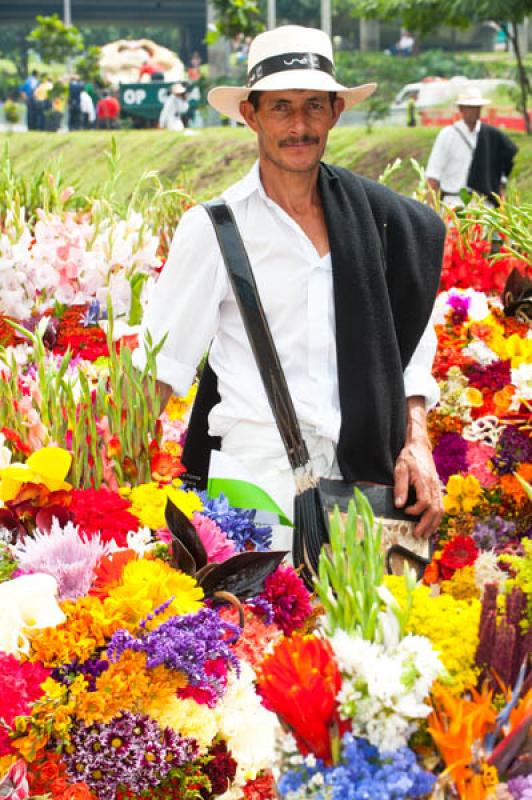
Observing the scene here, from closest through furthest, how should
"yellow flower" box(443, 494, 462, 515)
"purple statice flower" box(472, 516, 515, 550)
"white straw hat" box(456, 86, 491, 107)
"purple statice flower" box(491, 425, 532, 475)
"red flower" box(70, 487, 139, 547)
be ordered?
1. "red flower" box(70, 487, 139, 547)
2. "purple statice flower" box(491, 425, 532, 475)
3. "purple statice flower" box(472, 516, 515, 550)
4. "yellow flower" box(443, 494, 462, 515)
5. "white straw hat" box(456, 86, 491, 107)

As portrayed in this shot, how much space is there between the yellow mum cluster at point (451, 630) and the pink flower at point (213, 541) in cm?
76

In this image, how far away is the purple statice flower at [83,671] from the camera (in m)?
2.17

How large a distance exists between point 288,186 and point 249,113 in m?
0.23

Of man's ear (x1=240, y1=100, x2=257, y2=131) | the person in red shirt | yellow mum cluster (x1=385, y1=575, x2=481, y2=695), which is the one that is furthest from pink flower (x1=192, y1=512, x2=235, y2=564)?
the person in red shirt

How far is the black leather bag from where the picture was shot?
312 centimetres

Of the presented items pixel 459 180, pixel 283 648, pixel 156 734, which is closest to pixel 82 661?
pixel 156 734

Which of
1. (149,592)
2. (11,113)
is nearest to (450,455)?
(149,592)

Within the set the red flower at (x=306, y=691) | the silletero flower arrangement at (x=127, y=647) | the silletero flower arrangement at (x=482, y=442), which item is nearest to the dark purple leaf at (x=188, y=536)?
the silletero flower arrangement at (x=127, y=647)

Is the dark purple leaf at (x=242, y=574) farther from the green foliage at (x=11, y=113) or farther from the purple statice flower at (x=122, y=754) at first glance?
the green foliage at (x=11, y=113)

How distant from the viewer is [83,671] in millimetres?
2186

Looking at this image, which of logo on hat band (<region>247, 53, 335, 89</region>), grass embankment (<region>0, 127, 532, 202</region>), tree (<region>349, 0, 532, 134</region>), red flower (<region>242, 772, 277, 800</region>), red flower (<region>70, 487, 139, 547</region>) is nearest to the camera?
red flower (<region>242, 772, 277, 800</region>)

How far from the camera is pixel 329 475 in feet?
10.7

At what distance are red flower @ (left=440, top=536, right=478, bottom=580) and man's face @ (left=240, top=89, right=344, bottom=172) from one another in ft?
5.37

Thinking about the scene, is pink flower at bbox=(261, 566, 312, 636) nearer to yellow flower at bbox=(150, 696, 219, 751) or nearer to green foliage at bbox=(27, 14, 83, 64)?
yellow flower at bbox=(150, 696, 219, 751)
